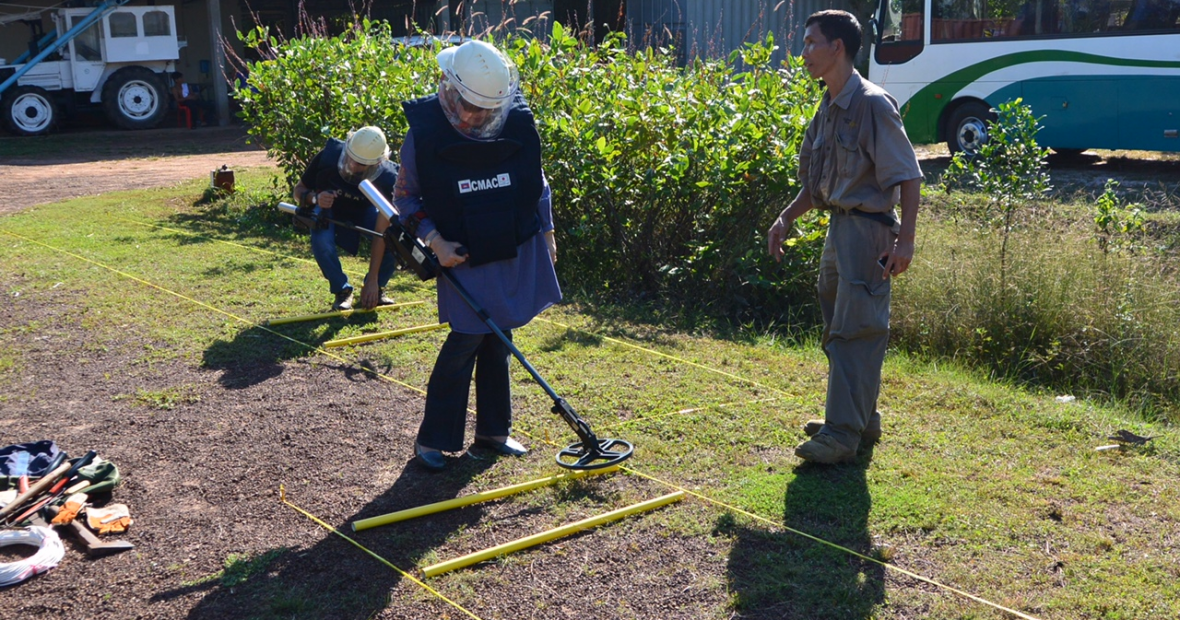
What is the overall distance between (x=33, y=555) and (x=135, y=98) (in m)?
19.5

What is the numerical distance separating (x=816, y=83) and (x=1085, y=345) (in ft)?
8.55

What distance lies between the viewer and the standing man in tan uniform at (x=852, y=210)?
402cm

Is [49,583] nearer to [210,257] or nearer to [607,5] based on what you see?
[210,257]

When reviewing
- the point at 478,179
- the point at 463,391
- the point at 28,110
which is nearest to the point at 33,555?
the point at 463,391

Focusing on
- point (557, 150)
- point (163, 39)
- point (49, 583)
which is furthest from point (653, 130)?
point (163, 39)

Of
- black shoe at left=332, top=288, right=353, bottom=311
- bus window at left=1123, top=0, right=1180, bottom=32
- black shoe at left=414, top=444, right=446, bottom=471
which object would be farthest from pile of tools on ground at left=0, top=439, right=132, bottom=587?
bus window at left=1123, top=0, right=1180, bottom=32

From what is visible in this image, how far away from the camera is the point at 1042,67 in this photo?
14281 mm

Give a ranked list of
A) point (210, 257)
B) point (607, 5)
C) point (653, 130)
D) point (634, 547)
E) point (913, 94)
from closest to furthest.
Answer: point (634, 547)
point (653, 130)
point (210, 257)
point (913, 94)
point (607, 5)

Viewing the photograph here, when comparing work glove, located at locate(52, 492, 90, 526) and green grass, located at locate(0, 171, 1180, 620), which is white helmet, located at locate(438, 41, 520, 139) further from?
work glove, located at locate(52, 492, 90, 526)

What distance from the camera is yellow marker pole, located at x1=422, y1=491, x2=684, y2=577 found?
353 cm

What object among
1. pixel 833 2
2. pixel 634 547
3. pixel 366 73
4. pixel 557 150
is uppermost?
pixel 833 2

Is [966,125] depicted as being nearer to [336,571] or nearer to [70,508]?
[336,571]

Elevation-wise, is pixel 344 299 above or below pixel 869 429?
above

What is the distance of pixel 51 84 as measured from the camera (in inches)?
790
